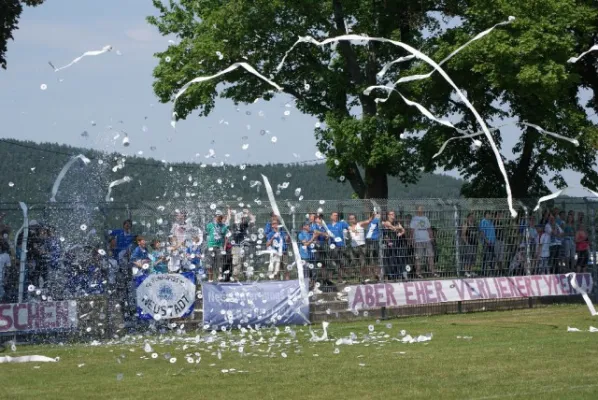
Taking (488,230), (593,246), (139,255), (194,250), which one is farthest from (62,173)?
(593,246)

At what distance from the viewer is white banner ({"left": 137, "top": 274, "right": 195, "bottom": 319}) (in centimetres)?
1694

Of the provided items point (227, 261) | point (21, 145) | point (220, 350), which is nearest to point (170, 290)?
point (227, 261)

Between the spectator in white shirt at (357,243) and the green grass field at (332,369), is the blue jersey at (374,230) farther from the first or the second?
the green grass field at (332,369)

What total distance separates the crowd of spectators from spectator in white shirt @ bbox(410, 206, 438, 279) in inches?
0.8

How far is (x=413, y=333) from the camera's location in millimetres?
15836

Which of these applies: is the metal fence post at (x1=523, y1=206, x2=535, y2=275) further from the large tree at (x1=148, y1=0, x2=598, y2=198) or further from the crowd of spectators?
the large tree at (x1=148, y1=0, x2=598, y2=198)

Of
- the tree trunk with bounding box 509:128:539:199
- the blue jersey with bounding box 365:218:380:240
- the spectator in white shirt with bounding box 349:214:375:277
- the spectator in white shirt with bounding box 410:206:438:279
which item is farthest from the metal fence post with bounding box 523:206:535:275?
the tree trunk with bounding box 509:128:539:199

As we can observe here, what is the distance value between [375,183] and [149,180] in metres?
13.6

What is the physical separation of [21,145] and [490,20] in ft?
100

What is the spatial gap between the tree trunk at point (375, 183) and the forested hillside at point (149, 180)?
0.90 metres

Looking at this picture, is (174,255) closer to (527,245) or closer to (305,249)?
(305,249)

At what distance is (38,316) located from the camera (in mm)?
15922

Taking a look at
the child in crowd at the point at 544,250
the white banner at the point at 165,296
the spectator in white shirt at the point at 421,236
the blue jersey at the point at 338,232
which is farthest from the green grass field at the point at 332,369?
the child in crowd at the point at 544,250

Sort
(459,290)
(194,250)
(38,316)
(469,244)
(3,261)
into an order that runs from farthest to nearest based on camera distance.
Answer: (469,244) → (459,290) → (194,250) → (3,261) → (38,316)
